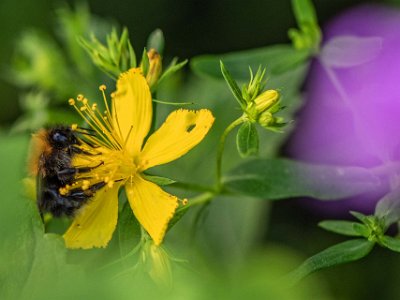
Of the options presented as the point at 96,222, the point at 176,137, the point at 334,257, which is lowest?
the point at 334,257

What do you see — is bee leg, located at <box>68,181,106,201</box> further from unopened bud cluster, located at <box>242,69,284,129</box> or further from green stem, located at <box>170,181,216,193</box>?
unopened bud cluster, located at <box>242,69,284,129</box>

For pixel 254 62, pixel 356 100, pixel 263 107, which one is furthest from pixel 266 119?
pixel 356 100

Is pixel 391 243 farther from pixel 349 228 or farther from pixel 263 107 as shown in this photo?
pixel 263 107

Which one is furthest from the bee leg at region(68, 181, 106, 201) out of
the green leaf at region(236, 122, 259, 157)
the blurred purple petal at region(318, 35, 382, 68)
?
the blurred purple petal at region(318, 35, 382, 68)

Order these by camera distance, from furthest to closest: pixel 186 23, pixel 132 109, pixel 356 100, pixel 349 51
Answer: pixel 186 23
pixel 356 100
pixel 349 51
pixel 132 109

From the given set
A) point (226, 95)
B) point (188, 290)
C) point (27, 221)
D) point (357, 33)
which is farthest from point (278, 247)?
point (188, 290)
